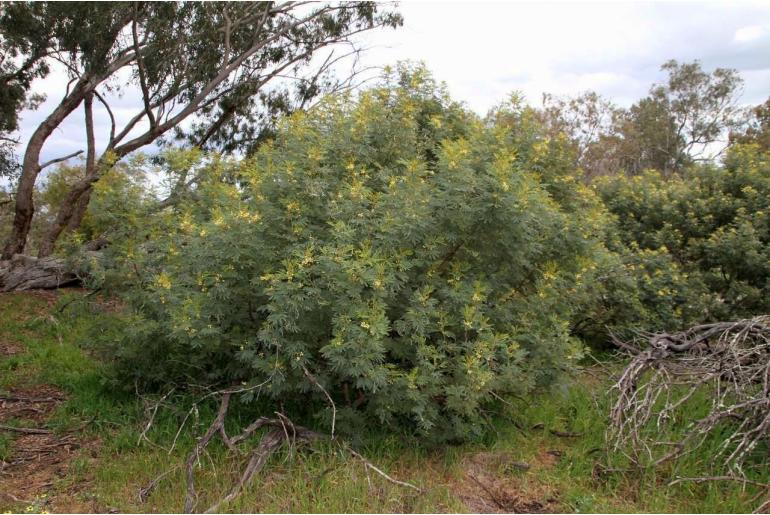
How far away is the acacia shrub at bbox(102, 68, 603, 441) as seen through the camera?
368cm

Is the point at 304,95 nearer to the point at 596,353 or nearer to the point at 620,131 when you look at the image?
the point at 596,353

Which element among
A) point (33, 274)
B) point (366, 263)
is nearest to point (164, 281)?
point (366, 263)

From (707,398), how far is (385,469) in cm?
257

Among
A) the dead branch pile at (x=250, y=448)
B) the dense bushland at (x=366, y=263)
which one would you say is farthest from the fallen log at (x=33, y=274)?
the dead branch pile at (x=250, y=448)

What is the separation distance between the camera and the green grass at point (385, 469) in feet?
11.9

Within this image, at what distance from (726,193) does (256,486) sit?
237 inches

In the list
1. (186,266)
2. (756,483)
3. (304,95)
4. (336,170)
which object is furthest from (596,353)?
(304,95)

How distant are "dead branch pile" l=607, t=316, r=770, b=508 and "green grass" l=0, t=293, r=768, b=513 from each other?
0.18 m

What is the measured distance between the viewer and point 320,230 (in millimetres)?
3988

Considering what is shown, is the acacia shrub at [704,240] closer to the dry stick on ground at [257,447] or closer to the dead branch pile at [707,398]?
the dead branch pile at [707,398]

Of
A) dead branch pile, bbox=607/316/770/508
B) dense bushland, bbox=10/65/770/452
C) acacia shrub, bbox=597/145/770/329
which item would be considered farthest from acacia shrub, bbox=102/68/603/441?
acacia shrub, bbox=597/145/770/329

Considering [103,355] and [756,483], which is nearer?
[756,483]

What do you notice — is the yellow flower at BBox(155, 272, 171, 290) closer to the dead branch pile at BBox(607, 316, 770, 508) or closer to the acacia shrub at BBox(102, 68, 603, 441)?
the acacia shrub at BBox(102, 68, 603, 441)

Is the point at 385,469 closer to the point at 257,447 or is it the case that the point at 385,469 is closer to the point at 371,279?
the point at 257,447
